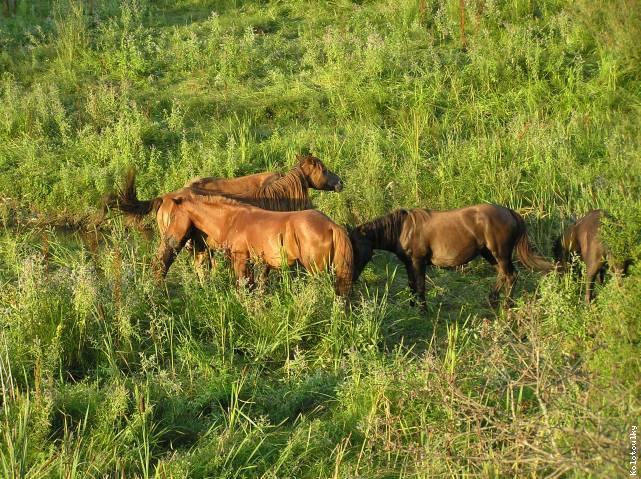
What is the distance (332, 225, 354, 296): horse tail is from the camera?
8664 mm

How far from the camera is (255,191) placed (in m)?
10.6

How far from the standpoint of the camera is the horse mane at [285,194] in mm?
10422

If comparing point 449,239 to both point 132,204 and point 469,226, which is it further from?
point 132,204

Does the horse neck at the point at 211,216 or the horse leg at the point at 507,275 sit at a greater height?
the horse neck at the point at 211,216

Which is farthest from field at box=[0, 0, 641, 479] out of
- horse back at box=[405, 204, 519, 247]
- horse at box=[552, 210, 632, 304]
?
horse back at box=[405, 204, 519, 247]

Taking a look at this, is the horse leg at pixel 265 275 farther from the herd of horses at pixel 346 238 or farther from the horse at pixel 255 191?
the horse at pixel 255 191

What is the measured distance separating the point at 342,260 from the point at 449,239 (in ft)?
4.14

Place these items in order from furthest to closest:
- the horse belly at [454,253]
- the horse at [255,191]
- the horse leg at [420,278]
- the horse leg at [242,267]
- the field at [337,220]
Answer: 1. the horse at [255,191]
2. the horse belly at [454,253]
3. the horse leg at [420,278]
4. the horse leg at [242,267]
5. the field at [337,220]

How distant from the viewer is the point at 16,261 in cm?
953

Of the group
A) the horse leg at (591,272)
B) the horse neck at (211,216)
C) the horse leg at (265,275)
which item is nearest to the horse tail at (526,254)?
the horse leg at (591,272)

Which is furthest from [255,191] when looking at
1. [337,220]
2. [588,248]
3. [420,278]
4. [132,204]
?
[588,248]

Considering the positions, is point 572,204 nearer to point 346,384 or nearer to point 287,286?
point 287,286

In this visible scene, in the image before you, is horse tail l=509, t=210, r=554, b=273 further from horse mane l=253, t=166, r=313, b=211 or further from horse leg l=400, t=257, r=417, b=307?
horse mane l=253, t=166, r=313, b=211

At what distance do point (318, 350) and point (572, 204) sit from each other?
4330 millimetres
